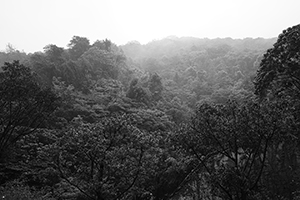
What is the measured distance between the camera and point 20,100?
12.0m

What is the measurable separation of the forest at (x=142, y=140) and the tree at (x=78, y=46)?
6534mm

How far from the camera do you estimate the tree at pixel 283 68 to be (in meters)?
10.7

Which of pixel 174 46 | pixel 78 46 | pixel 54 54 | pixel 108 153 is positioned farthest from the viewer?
pixel 174 46

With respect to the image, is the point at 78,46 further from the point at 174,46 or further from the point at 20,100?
the point at 174,46

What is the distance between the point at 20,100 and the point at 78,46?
21.9 meters

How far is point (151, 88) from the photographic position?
27641 millimetres

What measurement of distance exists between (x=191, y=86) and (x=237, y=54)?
610 inches

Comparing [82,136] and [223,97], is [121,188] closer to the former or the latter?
[82,136]

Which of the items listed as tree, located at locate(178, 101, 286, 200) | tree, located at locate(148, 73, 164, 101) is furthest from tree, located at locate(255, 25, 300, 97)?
tree, located at locate(148, 73, 164, 101)

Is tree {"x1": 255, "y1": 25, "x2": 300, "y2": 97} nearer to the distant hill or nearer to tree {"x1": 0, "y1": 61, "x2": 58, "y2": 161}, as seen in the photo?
tree {"x1": 0, "y1": 61, "x2": 58, "y2": 161}

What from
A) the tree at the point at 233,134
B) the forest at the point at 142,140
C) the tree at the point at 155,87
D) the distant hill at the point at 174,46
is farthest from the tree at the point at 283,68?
the distant hill at the point at 174,46

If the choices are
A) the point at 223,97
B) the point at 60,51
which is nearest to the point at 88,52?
the point at 60,51

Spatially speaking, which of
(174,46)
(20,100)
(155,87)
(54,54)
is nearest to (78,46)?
(54,54)

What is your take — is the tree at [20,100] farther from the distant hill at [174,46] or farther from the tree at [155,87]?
the distant hill at [174,46]
